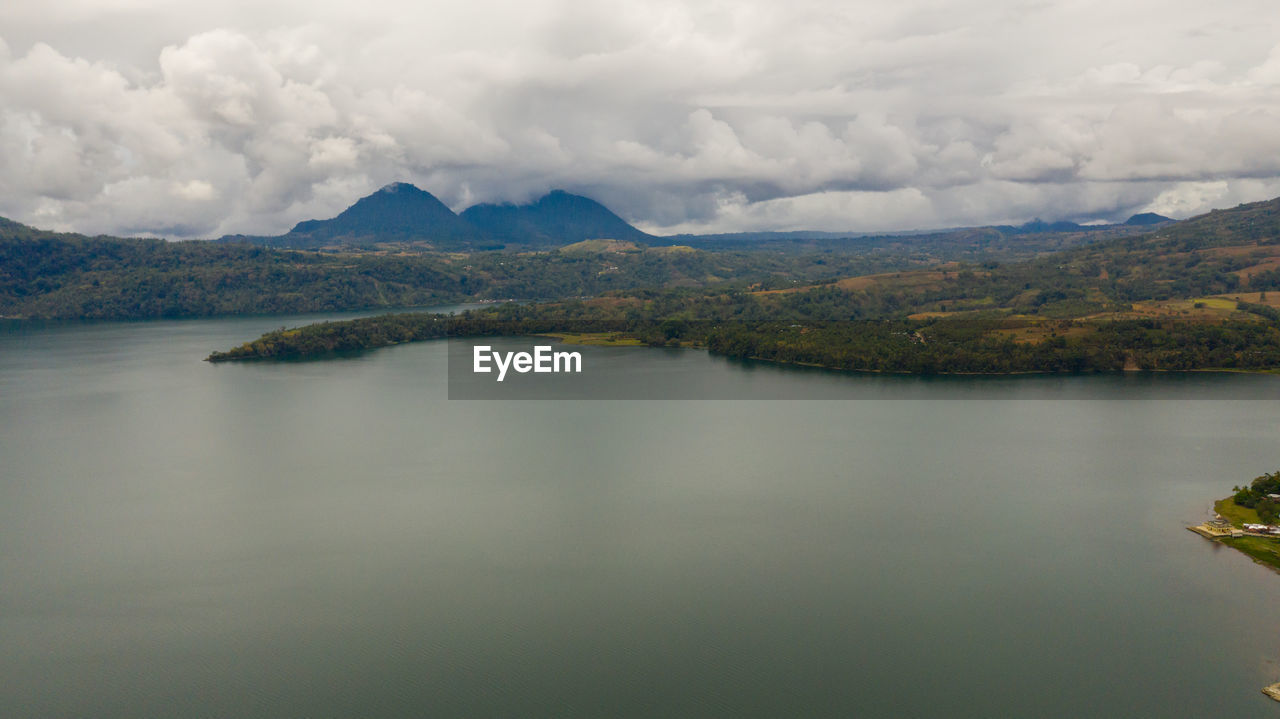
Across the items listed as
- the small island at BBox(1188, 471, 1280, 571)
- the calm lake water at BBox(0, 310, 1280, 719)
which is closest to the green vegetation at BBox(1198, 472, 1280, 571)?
the small island at BBox(1188, 471, 1280, 571)

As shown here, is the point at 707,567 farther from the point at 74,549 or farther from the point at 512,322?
the point at 512,322

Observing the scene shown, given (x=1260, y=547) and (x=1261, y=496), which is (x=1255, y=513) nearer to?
(x=1261, y=496)

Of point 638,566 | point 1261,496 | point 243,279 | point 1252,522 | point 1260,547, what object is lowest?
point 638,566

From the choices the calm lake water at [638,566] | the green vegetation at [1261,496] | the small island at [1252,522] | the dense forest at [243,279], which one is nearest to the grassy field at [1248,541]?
the small island at [1252,522]

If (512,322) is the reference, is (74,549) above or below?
below

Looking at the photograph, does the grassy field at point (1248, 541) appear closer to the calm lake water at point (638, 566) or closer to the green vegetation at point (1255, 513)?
the green vegetation at point (1255, 513)

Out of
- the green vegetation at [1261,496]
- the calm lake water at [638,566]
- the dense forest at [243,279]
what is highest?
the dense forest at [243,279]

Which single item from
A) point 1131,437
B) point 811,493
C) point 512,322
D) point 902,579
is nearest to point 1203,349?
point 1131,437

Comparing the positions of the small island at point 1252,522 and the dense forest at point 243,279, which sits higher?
the dense forest at point 243,279

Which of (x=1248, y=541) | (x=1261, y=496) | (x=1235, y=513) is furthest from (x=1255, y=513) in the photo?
(x=1248, y=541)
